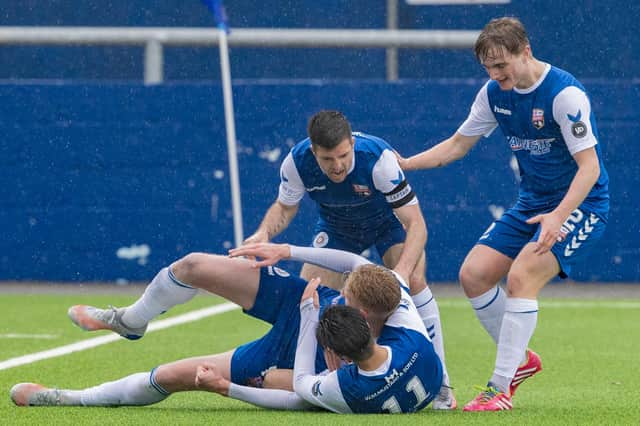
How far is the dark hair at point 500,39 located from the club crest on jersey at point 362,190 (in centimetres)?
116

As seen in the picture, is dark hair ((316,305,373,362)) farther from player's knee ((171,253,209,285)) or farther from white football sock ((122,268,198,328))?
white football sock ((122,268,198,328))

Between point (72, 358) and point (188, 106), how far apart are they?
5885 mm

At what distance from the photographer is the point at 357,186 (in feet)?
24.5

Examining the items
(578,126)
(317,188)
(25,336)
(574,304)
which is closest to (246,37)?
(574,304)

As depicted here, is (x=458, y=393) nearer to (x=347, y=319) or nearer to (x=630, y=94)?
(x=347, y=319)

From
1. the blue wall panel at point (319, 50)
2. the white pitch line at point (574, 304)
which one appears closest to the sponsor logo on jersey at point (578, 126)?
the white pitch line at point (574, 304)

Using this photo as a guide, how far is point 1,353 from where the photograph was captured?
357 inches

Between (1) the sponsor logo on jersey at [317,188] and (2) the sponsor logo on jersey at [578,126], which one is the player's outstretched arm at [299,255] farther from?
(2) the sponsor logo on jersey at [578,126]

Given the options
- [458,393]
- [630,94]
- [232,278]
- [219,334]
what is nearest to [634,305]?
[630,94]

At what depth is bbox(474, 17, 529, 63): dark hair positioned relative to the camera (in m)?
6.56

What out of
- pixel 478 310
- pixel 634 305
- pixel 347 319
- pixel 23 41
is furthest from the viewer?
pixel 23 41

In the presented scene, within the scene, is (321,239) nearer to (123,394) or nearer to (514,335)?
(514,335)

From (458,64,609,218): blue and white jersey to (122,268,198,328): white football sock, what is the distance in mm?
1894

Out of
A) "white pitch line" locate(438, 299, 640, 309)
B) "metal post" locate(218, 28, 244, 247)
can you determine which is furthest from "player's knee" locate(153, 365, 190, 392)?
"metal post" locate(218, 28, 244, 247)
